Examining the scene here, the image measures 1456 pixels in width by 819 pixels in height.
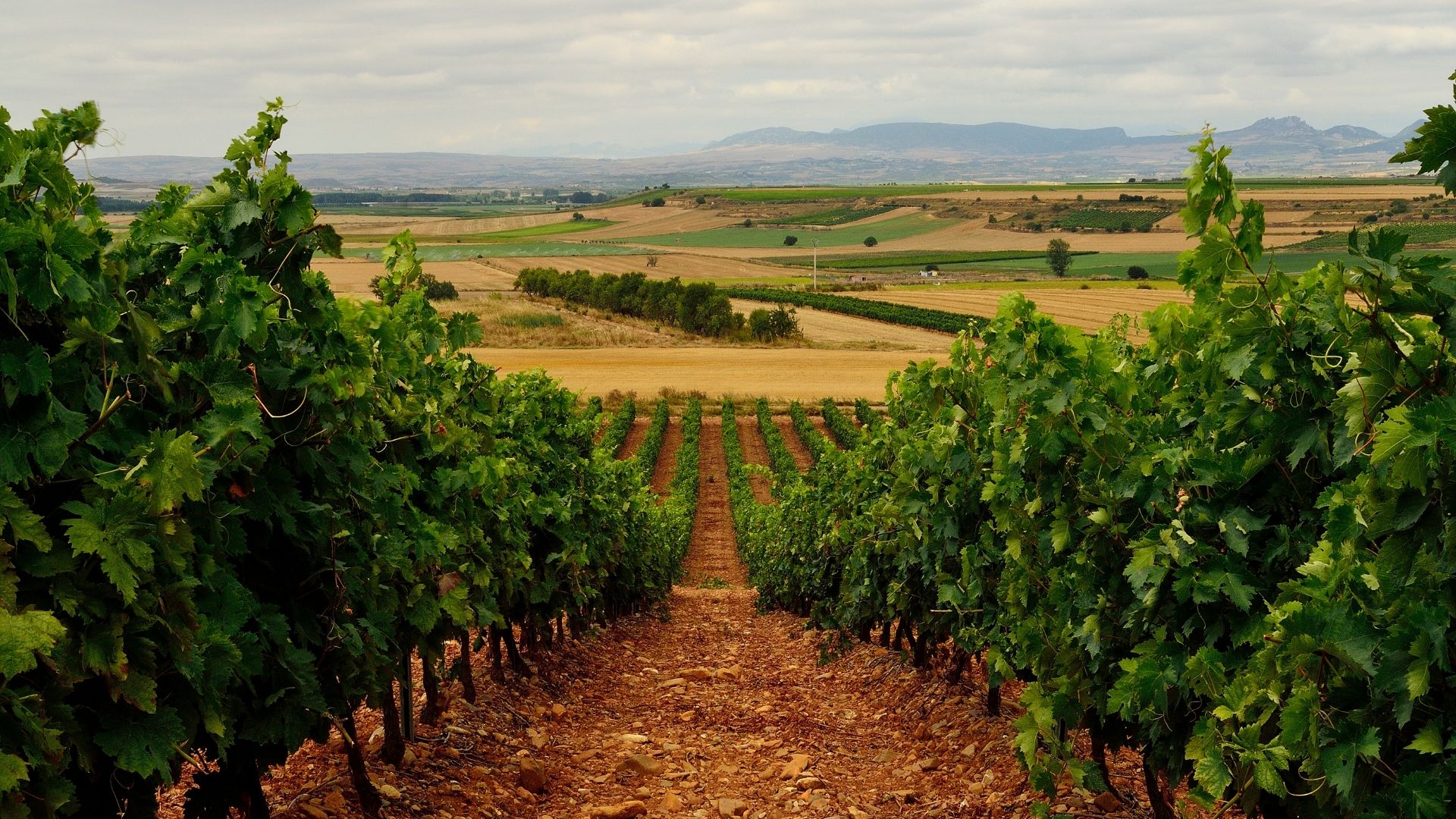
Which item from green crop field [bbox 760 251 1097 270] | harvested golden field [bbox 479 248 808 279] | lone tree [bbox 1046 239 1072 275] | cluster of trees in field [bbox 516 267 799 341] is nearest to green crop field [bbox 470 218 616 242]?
harvested golden field [bbox 479 248 808 279]

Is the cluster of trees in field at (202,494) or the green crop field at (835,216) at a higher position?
the green crop field at (835,216)

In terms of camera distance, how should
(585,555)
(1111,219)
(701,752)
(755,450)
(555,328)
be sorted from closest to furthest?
(701,752) < (585,555) < (755,450) < (555,328) < (1111,219)

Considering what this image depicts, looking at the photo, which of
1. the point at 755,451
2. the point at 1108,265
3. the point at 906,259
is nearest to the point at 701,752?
the point at 755,451

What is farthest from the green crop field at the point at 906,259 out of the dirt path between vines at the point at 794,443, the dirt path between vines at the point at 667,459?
the dirt path between vines at the point at 667,459

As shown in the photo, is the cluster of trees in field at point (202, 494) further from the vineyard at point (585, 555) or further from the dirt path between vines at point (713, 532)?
the dirt path between vines at point (713, 532)

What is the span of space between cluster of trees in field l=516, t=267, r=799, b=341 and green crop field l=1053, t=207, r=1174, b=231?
62454mm

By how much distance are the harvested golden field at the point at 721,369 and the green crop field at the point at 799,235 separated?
7124 centimetres

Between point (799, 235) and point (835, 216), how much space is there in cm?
1789

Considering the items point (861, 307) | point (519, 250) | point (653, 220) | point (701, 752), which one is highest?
point (653, 220)

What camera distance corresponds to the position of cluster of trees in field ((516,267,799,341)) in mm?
69125

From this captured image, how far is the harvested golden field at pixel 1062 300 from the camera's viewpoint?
62.7m

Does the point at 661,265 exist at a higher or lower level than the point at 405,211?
lower

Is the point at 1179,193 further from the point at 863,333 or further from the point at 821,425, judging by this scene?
the point at 821,425

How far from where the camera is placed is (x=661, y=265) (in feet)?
341
